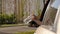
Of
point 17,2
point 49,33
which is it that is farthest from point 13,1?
point 49,33

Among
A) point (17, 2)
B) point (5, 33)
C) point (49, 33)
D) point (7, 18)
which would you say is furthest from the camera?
point (17, 2)

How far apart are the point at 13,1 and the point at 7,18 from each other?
3.30 feet

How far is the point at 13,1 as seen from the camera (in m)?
8.12

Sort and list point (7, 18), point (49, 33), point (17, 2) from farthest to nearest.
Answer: point (17, 2) → point (7, 18) → point (49, 33)

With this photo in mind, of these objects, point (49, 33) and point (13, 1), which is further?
point (13, 1)

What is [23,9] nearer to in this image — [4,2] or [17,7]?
[17,7]

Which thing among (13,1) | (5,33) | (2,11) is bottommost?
(5,33)

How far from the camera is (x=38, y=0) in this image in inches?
324

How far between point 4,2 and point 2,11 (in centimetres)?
46

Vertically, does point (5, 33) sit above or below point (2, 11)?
below

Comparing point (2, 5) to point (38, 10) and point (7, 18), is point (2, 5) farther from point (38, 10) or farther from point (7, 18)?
point (38, 10)

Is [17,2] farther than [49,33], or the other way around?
[17,2]

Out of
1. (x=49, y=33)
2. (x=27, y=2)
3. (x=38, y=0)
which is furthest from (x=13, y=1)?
(x=49, y=33)

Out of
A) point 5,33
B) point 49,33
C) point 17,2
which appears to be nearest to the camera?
point 49,33
